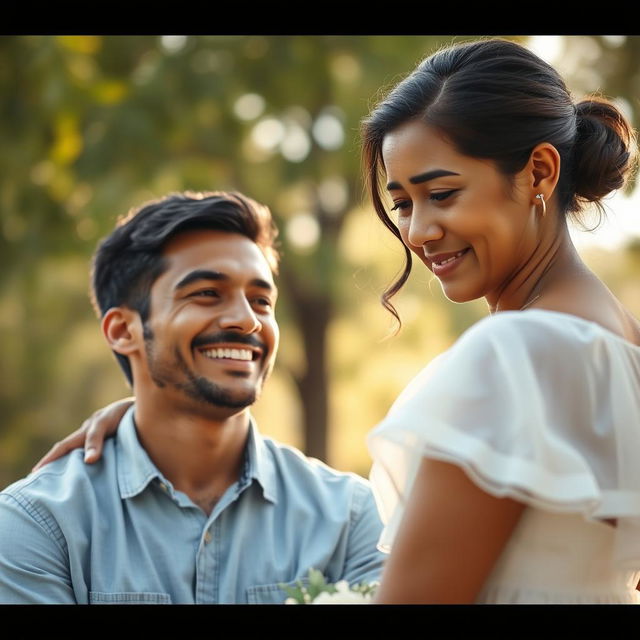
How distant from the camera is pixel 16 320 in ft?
36.7

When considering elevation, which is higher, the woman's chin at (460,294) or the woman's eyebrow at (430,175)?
the woman's eyebrow at (430,175)

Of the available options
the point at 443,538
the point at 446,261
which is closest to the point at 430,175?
the point at 446,261

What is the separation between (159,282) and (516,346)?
79.9 inches

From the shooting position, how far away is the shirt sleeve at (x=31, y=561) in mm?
2861

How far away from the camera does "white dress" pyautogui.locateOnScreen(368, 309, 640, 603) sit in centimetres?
162

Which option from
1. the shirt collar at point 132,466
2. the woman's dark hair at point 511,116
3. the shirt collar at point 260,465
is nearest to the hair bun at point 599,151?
the woman's dark hair at point 511,116

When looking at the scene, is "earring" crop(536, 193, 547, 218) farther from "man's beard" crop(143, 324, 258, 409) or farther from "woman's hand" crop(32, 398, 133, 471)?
"woman's hand" crop(32, 398, 133, 471)

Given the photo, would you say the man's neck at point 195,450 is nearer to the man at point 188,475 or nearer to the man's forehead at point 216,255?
the man at point 188,475

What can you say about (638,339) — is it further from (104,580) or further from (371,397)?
(371,397)

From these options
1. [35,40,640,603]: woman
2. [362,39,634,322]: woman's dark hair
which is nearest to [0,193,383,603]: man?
[35,40,640,603]: woman

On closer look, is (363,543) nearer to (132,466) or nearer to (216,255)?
(132,466)

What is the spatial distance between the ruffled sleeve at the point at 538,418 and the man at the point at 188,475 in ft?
4.84

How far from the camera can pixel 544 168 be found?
6.72 feet

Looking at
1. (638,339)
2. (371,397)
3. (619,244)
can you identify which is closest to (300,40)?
(619,244)
